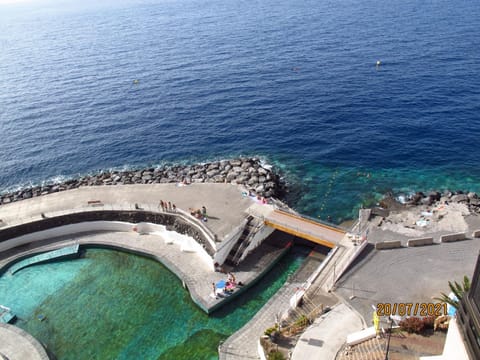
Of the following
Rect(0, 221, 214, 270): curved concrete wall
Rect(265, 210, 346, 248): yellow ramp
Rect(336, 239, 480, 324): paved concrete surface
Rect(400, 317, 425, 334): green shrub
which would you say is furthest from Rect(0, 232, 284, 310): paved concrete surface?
Rect(400, 317, 425, 334): green shrub

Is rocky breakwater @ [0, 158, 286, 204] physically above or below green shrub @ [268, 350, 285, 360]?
above

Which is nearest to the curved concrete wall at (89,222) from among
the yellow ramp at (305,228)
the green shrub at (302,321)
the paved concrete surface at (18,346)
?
the yellow ramp at (305,228)

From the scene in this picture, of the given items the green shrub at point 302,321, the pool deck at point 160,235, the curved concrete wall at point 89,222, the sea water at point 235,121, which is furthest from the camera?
the curved concrete wall at point 89,222

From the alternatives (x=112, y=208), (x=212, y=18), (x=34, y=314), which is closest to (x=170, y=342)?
(x=34, y=314)

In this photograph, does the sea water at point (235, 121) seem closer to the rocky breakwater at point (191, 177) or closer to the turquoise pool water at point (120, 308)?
the turquoise pool water at point (120, 308)
